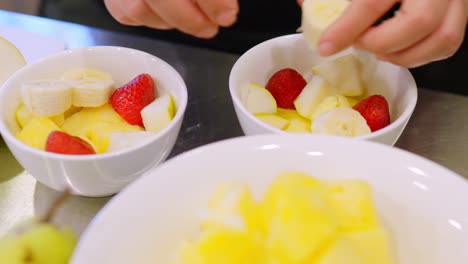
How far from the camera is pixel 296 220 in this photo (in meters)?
0.52

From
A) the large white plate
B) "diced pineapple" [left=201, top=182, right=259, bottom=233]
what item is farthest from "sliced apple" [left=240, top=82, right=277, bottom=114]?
the large white plate

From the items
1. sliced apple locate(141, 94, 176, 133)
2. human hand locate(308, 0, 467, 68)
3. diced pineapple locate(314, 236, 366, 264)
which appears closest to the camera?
diced pineapple locate(314, 236, 366, 264)

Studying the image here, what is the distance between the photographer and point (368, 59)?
98cm

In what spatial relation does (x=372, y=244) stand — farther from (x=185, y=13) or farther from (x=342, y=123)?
(x=185, y=13)

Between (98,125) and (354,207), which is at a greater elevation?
(354,207)

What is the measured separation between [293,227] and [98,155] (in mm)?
361

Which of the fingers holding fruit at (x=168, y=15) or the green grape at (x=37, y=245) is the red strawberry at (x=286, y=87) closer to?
the fingers holding fruit at (x=168, y=15)

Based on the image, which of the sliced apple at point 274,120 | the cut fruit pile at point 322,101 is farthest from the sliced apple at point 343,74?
the sliced apple at point 274,120

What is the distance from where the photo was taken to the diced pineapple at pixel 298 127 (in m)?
0.90

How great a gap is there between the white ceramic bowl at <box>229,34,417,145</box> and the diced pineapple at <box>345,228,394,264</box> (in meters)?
0.27

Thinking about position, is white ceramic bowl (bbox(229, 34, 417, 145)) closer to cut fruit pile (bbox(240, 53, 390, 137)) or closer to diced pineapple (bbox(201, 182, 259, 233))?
cut fruit pile (bbox(240, 53, 390, 137))

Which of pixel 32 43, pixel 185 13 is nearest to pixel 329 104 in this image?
pixel 185 13

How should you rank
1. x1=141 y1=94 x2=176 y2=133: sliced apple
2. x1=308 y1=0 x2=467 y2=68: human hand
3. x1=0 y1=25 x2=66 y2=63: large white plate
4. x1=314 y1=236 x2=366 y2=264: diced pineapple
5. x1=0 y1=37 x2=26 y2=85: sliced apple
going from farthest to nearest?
x1=0 y1=25 x2=66 y2=63: large white plate, x1=0 y1=37 x2=26 y2=85: sliced apple, x1=141 y1=94 x2=176 y2=133: sliced apple, x1=308 y1=0 x2=467 y2=68: human hand, x1=314 y1=236 x2=366 y2=264: diced pineapple

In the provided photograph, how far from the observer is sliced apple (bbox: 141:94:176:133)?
89 centimetres
